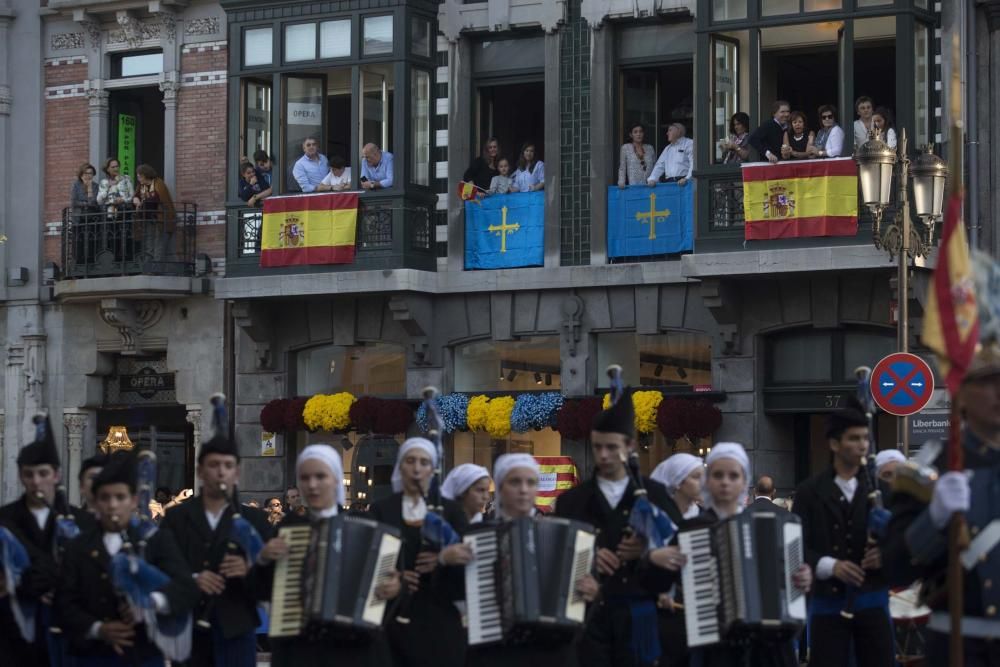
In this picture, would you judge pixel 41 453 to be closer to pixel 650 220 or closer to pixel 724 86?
pixel 724 86

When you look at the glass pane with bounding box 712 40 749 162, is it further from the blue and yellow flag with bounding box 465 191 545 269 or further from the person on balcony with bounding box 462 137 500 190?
the person on balcony with bounding box 462 137 500 190

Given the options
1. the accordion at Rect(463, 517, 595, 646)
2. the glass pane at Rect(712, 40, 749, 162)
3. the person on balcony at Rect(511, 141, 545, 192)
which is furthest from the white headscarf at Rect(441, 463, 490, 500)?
the person on balcony at Rect(511, 141, 545, 192)

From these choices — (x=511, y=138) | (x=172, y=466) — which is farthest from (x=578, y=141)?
(x=172, y=466)

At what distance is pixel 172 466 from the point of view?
3231 cm

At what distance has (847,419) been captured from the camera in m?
13.8

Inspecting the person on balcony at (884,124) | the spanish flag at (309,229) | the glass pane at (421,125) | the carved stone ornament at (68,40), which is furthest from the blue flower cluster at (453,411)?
the carved stone ornament at (68,40)

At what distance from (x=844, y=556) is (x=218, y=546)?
12.6 ft

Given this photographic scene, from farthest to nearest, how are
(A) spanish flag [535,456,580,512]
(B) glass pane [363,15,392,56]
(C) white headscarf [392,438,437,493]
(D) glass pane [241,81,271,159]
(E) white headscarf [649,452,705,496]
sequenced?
(D) glass pane [241,81,271,159]
(B) glass pane [363,15,392,56]
(A) spanish flag [535,456,580,512]
(E) white headscarf [649,452,705,496]
(C) white headscarf [392,438,437,493]

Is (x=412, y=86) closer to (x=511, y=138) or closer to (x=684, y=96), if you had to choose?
(x=511, y=138)

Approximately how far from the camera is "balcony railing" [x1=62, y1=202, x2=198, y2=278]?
3142 centimetres

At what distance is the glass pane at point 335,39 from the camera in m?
30.1

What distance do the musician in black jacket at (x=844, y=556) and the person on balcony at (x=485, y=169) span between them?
15999 millimetres

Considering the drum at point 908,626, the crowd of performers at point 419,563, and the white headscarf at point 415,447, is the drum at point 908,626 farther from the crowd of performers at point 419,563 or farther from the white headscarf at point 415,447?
the white headscarf at point 415,447

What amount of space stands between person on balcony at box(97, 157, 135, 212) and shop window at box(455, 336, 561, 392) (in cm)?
541
